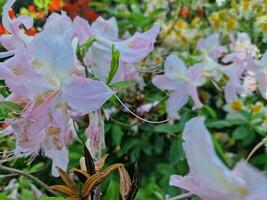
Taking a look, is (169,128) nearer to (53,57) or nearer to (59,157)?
(59,157)

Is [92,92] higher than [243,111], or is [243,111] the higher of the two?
[92,92]

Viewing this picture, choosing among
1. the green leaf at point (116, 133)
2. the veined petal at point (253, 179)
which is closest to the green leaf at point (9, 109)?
the veined petal at point (253, 179)

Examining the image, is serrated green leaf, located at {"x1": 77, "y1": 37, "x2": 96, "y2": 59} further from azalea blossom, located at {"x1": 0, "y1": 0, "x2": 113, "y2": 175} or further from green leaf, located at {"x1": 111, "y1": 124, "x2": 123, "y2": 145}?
green leaf, located at {"x1": 111, "y1": 124, "x2": 123, "y2": 145}

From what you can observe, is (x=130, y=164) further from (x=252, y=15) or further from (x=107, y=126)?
(x=252, y=15)

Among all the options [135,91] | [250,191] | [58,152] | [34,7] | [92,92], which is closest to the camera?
[250,191]

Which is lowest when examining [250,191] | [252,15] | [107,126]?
[107,126]

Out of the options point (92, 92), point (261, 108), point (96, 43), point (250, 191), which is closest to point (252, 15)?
point (261, 108)

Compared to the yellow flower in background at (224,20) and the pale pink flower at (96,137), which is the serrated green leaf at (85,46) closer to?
the pale pink flower at (96,137)
